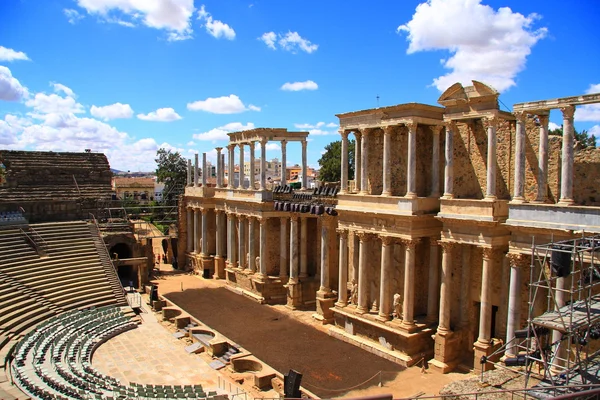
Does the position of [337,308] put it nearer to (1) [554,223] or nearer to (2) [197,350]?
(2) [197,350]

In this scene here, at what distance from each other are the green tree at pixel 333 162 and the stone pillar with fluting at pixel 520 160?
4285cm

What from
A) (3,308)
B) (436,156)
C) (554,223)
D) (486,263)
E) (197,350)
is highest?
(436,156)

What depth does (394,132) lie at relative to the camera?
22.0 meters

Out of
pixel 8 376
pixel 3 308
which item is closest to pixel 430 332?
pixel 8 376

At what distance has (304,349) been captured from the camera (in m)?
21.4

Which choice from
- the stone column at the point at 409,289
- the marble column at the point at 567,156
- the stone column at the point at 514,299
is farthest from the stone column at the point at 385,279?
the marble column at the point at 567,156

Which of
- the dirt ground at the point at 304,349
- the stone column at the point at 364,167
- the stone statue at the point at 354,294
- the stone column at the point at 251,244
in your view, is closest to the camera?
the dirt ground at the point at 304,349

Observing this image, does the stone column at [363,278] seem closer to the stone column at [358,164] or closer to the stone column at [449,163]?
the stone column at [358,164]

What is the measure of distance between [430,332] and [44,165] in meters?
33.0

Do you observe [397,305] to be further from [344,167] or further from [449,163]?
[344,167]

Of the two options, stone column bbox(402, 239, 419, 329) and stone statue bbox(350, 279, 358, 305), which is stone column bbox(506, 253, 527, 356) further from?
stone statue bbox(350, 279, 358, 305)

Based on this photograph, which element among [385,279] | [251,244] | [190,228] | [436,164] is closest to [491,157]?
[436,164]

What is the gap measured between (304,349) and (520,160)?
39.1 feet

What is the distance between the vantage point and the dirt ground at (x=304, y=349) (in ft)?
57.6
